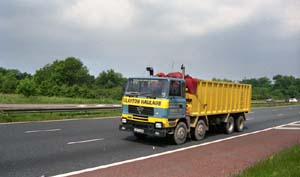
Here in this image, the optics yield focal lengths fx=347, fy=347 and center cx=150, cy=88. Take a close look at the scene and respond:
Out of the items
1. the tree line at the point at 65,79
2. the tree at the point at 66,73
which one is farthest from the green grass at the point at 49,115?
the tree at the point at 66,73

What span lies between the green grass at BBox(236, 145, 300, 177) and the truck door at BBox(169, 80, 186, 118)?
154 inches

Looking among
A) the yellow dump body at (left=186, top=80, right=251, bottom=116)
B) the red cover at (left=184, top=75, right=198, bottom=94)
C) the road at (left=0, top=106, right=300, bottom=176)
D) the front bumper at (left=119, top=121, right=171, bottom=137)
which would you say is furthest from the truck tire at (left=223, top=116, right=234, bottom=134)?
the front bumper at (left=119, top=121, right=171, bottom=137)

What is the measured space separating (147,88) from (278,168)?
18.5 ft

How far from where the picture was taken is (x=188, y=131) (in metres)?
13.2

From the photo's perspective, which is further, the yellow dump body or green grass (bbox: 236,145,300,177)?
the yellow dump body

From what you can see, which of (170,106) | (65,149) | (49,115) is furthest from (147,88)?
(49,115)

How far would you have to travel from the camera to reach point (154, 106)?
1195cm

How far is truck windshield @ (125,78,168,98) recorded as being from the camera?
12156 mm

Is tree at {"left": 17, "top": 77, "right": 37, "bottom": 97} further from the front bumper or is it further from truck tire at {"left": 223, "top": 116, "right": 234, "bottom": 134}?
the front bumper

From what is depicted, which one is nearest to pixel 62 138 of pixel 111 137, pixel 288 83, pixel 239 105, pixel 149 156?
pixel 111 137

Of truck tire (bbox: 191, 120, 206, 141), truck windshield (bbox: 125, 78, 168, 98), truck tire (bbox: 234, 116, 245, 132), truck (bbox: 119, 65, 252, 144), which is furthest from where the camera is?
truck tire (bbox: 234, 116, 245, 132)

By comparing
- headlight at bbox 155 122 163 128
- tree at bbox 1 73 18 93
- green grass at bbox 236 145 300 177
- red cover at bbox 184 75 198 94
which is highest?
tree at bbox 1 73 18 93

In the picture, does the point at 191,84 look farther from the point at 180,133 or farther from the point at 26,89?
the point at 26,89

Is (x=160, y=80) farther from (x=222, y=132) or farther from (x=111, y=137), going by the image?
(x=222, y=132)
